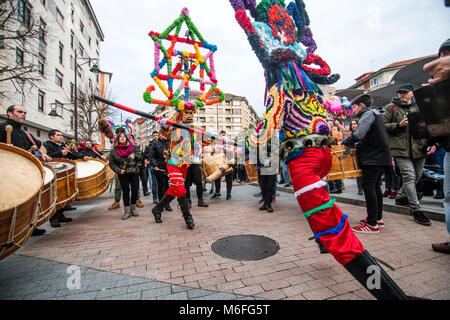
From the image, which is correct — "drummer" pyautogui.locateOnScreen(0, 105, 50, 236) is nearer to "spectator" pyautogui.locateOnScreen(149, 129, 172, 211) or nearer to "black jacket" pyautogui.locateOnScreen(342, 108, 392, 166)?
"spectator" pyautogui.locateOnScreen(149, 129, 172, 211)

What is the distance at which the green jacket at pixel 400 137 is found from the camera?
12.5ft

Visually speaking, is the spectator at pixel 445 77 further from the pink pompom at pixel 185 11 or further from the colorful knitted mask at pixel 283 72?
the pink pompom at pixel 185 11

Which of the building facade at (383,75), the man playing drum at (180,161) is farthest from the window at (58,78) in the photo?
the building facade at (383,75)

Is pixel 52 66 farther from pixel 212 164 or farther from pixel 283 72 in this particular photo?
pixel 283 72

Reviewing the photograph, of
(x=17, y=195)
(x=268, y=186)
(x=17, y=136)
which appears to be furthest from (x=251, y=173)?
(x=17, y=195)

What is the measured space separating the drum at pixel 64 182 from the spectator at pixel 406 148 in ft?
18.2

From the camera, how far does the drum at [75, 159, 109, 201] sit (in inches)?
188

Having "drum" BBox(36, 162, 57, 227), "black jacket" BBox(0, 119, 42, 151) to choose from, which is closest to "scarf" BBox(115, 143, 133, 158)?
"black jacket" BBox(0, 119, 42, 151)

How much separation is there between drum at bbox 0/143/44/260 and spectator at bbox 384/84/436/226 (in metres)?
4.91

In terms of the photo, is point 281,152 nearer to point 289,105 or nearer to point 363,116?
point 289,105

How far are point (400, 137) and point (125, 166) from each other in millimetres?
5382

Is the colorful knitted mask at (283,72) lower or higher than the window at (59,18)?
lower

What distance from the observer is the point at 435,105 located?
4.17ft
